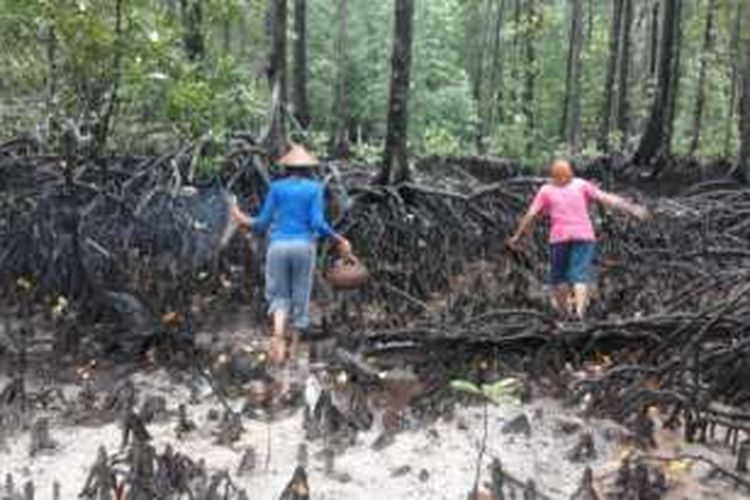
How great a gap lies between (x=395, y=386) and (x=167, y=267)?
247cm

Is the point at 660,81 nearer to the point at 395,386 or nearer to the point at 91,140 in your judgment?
the point at 91,140

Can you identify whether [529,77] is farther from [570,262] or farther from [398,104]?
[570,262]

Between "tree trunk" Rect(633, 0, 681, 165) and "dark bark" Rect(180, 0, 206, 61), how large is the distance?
5.55 meters

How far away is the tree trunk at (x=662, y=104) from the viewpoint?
48.8 feet

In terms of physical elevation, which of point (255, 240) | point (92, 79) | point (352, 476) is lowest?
point (352, 476)

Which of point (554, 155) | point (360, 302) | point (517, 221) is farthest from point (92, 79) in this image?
point (554, 155)

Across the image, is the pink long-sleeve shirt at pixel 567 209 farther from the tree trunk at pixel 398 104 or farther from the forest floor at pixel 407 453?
the forest floor at pixel 407 453

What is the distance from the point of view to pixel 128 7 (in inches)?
332

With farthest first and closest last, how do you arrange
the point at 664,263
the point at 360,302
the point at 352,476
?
the point at 664,263 < the point at 360,302 < the point at 352,476

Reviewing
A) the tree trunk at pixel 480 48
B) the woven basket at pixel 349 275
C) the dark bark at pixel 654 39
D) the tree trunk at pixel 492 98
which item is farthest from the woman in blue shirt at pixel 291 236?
the tree trunk at pixel 480 48

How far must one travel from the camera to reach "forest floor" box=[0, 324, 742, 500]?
548 cm

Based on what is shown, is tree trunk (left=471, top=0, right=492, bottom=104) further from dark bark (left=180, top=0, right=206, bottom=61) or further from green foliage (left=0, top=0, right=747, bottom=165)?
dark bark (left=180, top=0, right=206, bottom=61)

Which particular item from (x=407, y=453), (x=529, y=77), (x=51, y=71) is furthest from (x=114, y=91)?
(x=529, y=77)

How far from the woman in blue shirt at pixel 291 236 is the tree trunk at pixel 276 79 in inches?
87.1
